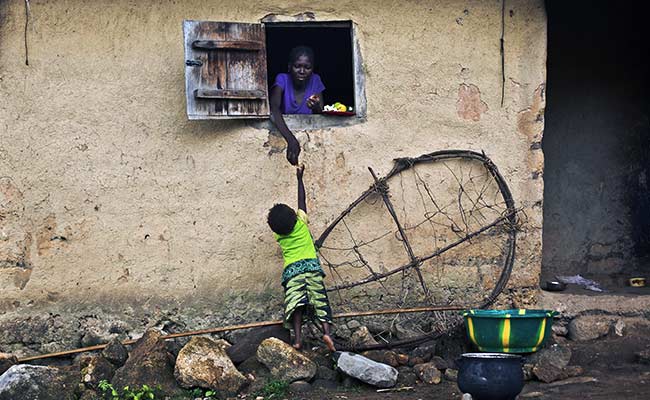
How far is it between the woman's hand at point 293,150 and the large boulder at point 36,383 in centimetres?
205

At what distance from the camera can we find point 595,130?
8820 millimetres

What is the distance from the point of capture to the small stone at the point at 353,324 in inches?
280

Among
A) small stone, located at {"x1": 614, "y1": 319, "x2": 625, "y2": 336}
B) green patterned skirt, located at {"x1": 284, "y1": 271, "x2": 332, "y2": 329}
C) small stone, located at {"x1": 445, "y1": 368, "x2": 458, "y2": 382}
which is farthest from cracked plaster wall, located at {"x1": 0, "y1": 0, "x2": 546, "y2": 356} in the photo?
small stone, located at {"x1": 614, "y1": 319, "x2": 625, "y2": 336}

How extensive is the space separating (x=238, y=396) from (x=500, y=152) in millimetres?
2594

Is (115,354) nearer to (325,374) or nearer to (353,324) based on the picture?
(325,374)

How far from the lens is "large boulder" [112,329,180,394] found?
632cm

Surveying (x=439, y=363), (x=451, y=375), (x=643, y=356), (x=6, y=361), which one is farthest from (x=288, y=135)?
(x=643, y=356)

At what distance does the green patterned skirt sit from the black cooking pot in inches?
53.2

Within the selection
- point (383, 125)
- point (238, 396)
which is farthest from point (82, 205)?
point (383, 125)

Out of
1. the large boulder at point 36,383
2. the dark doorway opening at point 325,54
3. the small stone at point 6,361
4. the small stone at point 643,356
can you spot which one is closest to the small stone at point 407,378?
the small stone at point 643,356

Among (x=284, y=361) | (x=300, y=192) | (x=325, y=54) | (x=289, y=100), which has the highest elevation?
(x=325, y=54)

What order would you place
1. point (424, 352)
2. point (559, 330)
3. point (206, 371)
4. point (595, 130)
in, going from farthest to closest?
point (595, 130) → point (559, 330) → point (424, 352) → point (206, 371)

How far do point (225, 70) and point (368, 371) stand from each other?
7.41 feet

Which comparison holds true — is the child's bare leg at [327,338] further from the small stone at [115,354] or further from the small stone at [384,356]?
the small stone at [115,354]
